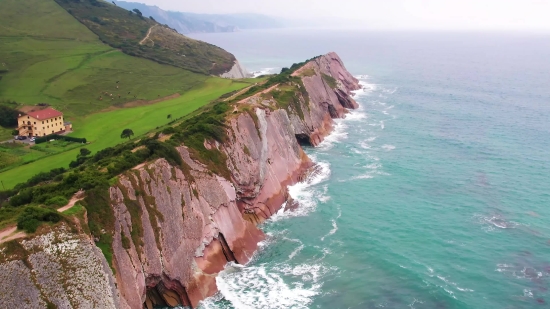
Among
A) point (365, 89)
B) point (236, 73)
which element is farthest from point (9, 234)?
point (236, 73)

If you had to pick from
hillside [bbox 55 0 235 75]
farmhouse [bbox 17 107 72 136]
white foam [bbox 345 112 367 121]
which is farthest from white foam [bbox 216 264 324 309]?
hillside [bbox 55 0 235 75]

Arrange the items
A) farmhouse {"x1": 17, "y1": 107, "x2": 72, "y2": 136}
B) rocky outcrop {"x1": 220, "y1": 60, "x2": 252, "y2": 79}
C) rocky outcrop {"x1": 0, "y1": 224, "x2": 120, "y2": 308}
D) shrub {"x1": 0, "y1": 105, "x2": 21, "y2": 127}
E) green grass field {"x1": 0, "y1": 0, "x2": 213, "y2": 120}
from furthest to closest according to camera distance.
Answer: rocky outcrop {"x1": 220, "y1": 60, "x2": 252, "y2": 79}
green grass field {"x1": 0, "y1": 0, "x2": 213, "y2": 120}
shrub {"x1": 0, "y1": 105, "x2": 21, "y2": 127}
farmhouse {"x1": 17, "y1": 107, "x2": 72, "y2": 136}
rocky outcrop {"x1": 0, "y1": 224, "x2": 120, "y2": 308}

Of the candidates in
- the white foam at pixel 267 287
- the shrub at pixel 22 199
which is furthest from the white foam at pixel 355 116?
the shrub at pixel 22 199

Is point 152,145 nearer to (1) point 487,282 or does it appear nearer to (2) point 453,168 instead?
(1) point 487,282

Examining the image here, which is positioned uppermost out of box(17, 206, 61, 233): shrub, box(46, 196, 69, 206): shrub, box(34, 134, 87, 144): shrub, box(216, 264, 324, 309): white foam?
box(17, 206, 61, 233): shrub

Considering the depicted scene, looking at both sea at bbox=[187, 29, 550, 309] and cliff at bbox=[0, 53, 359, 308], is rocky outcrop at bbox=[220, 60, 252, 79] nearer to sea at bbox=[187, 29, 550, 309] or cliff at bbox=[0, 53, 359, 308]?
sea at bbox=[187, 29, 550, 309]

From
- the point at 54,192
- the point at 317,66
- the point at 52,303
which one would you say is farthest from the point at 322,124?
the point at 52,303

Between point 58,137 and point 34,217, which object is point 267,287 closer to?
point 34,217

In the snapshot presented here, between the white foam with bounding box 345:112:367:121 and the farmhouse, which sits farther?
the white foam with bounding box 345:112:367:121
